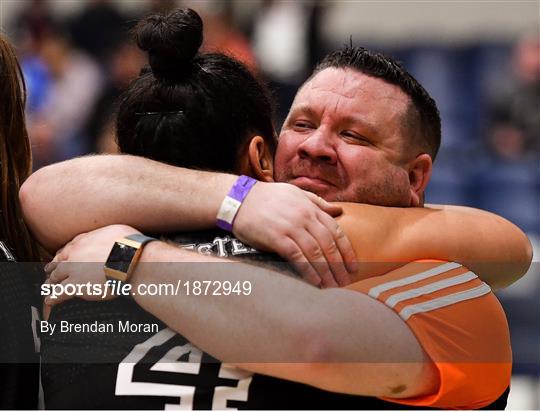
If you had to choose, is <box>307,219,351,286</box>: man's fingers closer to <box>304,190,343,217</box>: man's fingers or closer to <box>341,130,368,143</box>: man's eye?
<box>304,190,343,217</box>: man's fingers

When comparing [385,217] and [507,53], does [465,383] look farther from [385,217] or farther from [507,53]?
[507,53]

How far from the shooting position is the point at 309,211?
1.59 metres

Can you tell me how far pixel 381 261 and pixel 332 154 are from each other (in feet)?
0.90

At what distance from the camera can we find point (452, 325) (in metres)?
1.53

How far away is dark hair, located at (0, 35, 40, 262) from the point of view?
1.85 meters

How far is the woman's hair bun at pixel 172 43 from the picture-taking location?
171 cm

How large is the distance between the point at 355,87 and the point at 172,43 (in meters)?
0.37

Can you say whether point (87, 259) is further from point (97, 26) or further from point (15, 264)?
point (97, 26)

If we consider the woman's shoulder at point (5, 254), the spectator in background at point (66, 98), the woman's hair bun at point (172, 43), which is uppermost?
the woman's hair bun at point (172, 43)

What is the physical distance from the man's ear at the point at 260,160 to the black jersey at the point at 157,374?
0.16 m

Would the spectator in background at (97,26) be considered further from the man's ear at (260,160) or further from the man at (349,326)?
the man at (349,326)

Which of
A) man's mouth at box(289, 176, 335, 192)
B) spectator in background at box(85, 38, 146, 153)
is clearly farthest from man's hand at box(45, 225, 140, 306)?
spectator in background at box(85, 38, 146, 153)

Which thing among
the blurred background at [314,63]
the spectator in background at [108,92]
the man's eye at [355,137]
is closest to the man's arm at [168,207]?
the man's eye at [355,137]

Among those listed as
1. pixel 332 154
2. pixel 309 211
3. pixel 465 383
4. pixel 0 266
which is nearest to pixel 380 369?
pixel 465 383
